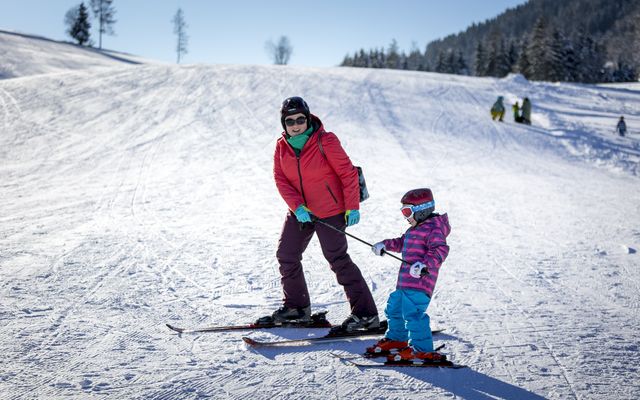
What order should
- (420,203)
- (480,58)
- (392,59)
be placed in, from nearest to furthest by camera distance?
(420,203) → (480,58) → (392,59)

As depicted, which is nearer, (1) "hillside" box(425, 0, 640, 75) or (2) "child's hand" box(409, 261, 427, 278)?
(2) "child's hand" box(409, 261, 427, 278)

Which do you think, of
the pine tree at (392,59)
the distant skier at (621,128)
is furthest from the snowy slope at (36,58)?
the pine tree at (392,59)

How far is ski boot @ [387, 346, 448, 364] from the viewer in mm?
3037

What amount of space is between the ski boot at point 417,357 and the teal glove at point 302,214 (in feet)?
3.94

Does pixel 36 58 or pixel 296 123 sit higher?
pixel 36 58

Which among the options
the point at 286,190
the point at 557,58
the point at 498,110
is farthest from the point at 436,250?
the point at 557,58

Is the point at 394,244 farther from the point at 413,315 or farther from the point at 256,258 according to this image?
the point at 256,258

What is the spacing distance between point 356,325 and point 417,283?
78 centimetres

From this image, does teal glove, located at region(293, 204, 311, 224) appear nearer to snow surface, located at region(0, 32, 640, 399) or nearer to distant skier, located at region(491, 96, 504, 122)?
snow surface, located at region(0, 32, 640, 399)

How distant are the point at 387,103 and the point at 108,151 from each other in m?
12.6

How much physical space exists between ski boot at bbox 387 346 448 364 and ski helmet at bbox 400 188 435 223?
952 mm

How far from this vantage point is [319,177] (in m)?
3.50

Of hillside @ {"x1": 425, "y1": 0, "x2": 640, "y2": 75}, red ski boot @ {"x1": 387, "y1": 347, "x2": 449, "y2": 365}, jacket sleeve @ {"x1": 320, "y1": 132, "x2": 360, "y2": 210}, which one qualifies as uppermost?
hillside @ {"x1": 425, "y1": 0, "x2": 640, "y2": 75}

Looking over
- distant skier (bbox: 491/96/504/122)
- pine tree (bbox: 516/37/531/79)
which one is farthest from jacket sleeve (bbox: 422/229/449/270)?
pine tree (bbox: 516/37/531/79)
